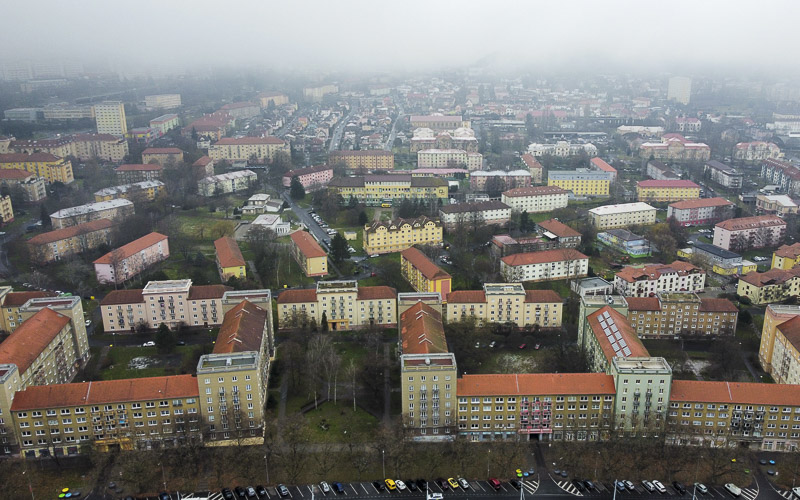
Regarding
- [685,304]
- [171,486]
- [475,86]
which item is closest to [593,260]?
[685,304]

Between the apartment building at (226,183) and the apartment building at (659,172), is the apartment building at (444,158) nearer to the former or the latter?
the apartment building at (659,172)

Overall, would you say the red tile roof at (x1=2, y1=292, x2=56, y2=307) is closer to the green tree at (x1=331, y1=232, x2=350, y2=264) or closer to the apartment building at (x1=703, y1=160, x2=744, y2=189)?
the green tree at (x1=331, y1=232, x2=350, y2=264)

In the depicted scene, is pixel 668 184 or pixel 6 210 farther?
pixel 668 184

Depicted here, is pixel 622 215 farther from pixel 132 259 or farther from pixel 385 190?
pixel 132 259

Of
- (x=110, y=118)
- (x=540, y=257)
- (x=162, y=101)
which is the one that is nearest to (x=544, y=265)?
(x=540, y=257)

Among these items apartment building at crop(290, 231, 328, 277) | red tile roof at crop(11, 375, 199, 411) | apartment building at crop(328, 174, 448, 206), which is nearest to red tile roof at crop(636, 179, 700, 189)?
apartment building at crop(328, 174, 448, 206)

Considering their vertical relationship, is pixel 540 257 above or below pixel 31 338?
below

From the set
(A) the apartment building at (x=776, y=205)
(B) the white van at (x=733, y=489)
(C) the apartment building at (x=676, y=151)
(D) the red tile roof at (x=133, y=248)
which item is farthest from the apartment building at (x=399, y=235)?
(C) the apartment building at (x=676, y=151)
